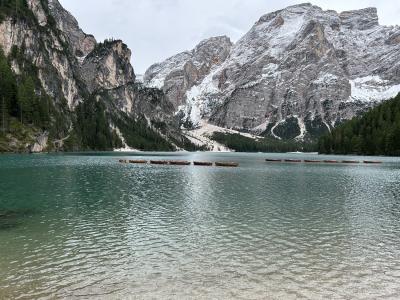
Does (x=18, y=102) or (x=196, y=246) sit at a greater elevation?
(x=18, y=102)

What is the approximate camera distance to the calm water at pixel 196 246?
67.7 ft

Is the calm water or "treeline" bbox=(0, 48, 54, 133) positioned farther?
"treeline" bbox=(0, 48, 54, 133)

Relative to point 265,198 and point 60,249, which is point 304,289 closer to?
point 60,249

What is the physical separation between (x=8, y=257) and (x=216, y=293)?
13.7 meters

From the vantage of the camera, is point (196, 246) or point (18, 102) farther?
point (18, 102)

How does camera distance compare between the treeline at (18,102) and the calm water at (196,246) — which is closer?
the calm water at (196,246)

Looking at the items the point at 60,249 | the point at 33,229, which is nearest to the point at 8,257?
the point at 60,249

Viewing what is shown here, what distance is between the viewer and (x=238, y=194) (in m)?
58.1

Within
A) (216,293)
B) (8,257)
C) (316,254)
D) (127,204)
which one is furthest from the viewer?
(127,204)

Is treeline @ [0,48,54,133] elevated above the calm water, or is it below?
above

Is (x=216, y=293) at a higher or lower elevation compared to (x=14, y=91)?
lower

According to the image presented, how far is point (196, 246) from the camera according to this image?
2891cm

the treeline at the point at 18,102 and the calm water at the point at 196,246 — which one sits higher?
the treeline at the point at 18,102

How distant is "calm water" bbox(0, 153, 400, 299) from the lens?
20625mm
